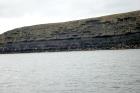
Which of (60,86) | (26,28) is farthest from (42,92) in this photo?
(26,28)

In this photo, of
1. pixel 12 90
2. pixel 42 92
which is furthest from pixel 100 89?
pixel 12 90

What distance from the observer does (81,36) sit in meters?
134

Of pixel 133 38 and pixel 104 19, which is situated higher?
pixel 104 19

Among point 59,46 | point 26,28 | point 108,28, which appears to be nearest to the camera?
point 108,28

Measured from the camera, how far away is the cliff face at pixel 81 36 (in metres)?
118

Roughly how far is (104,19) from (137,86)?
115m

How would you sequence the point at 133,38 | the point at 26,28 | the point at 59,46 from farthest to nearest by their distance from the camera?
the point at 26,28 < the point at 59,46 < the point at 133,38

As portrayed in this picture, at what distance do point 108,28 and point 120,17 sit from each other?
7439mm

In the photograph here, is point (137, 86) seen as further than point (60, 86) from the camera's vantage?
No

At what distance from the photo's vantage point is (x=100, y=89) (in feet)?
86.2

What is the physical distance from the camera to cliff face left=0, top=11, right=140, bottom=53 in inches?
4656

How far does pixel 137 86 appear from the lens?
25.7 meters

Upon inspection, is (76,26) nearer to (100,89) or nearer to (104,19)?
(104,19)

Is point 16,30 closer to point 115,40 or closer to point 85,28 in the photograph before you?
point 85,28
